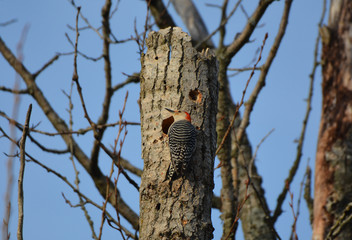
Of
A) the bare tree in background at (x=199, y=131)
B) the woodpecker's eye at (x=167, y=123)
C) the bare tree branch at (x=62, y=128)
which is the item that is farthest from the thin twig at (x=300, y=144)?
the woodpecker's eye at (x=167, y=123)

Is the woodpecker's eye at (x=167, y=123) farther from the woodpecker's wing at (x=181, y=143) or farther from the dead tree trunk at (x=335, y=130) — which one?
the dead tree trunk at (x=335, y=130)

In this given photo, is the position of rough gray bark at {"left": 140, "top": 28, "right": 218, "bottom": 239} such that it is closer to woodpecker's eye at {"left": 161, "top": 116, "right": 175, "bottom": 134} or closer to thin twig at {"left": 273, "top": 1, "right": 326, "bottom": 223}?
woodpecker's eye at {"left": 161, "top": 116, "right": 175, "bottom": 134}

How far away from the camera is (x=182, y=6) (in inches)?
381

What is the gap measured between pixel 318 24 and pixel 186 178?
4.94m

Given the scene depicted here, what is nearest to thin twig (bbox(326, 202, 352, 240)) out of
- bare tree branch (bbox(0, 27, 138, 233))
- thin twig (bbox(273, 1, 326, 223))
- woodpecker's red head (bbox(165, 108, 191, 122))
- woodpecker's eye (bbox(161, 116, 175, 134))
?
woodpecker's red head (bbox(165, 108, 191, 122))

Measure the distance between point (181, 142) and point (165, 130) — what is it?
2.39 ft

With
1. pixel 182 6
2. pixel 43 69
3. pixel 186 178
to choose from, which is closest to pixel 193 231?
pixel 186 178

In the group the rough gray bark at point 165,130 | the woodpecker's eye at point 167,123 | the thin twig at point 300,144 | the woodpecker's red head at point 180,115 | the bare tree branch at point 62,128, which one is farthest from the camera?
the thin twig at point 300,144

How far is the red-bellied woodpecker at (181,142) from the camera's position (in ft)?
11.8

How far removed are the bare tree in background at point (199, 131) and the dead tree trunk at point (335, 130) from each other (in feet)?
0.05

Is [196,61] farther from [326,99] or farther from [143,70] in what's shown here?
[326,99]

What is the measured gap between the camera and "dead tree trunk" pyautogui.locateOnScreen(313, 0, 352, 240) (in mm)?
6086

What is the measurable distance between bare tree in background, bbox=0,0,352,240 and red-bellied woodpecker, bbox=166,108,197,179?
0.08 m

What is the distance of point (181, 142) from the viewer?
369 cm
